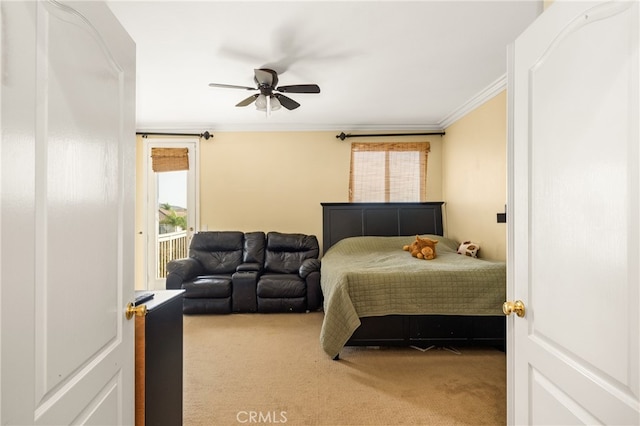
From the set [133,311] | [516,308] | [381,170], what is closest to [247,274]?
[381,170]

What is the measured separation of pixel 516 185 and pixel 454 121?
12.7 feet

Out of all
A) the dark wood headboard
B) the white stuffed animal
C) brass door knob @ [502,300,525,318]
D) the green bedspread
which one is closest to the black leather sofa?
the dark wood headboard

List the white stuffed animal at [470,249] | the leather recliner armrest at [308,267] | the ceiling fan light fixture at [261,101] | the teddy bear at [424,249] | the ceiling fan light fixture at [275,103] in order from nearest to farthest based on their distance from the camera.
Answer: the ceiling fan light fixture at [261,101] < the ceiling fan light fixture at [275,103] < the teddy bear at [424,249] < the white stuffed animal at [470,249] < the leather recliner armrest at [308,267]

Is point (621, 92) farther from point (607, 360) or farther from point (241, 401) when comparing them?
point (241, 401)

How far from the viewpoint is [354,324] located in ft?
8.73

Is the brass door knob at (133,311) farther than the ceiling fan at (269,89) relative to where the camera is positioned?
No

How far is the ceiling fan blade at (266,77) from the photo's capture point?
2829 millimetres

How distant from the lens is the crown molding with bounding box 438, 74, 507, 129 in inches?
→ 134

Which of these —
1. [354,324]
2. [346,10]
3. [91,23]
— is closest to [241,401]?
[354,324]

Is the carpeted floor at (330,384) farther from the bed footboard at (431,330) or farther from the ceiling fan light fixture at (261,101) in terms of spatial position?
the ceiling fan light fixture at (261,101)

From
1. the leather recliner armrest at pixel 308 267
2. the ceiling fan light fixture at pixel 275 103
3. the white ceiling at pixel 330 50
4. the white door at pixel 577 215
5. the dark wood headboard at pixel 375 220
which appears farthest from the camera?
the dark wood headboard at pixel 375 220

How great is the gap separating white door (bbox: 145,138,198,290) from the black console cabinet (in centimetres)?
372

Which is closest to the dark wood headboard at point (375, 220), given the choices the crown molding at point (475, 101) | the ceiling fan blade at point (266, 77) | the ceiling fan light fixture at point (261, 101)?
the crown molding at point (475, 101)

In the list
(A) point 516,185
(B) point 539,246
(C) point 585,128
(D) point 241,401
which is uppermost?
(C) point 585,128
